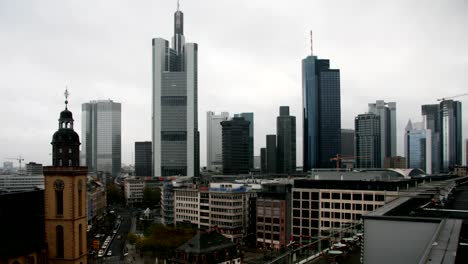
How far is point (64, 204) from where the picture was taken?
41.6 metres

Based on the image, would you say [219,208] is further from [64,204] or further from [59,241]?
[64,204]

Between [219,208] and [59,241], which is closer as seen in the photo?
[59,241]

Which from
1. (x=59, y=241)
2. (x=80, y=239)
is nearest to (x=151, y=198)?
(x=80, y=239)

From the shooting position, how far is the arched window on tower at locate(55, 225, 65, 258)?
136 feet

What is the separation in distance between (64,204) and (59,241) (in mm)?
3793

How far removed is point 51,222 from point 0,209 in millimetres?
4826

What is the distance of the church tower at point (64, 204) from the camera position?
41375 millimetres

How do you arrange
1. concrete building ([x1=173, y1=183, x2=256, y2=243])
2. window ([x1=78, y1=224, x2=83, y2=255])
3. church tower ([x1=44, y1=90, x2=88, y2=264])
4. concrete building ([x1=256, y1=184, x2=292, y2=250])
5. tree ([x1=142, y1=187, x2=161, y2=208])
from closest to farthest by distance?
church tower ([x1=44, y1=90, x2=88, y2=264]) < window ([x1=78, y1=224, x2=83, y2=255]) < concrete building ([x1=256, y1=184, x2=292, y2=250]) < concrete building ([x1=173, y1=183, x2=256, y2=243]) < tree ([x1=142, y1=187, x2=161, y2=208])

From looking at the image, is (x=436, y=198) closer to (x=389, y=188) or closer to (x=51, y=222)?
(x=51, y=222)

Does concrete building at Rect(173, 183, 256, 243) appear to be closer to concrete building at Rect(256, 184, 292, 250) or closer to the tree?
concrete building at Rect(256, 184, 292, 250)

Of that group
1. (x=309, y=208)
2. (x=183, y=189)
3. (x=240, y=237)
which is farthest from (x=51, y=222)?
(x=183, y=189)

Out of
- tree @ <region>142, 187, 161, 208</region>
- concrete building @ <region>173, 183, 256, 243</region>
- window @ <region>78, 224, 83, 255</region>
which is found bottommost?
tree @ <region>142, 187, 161, 208</region>

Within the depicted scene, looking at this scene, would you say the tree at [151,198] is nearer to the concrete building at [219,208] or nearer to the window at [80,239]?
the concrete building at [219,208]

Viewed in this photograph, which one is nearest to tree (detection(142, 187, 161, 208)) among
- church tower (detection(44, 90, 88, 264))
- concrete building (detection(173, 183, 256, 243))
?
concrete building (detection(173, 183, 256, 243))
